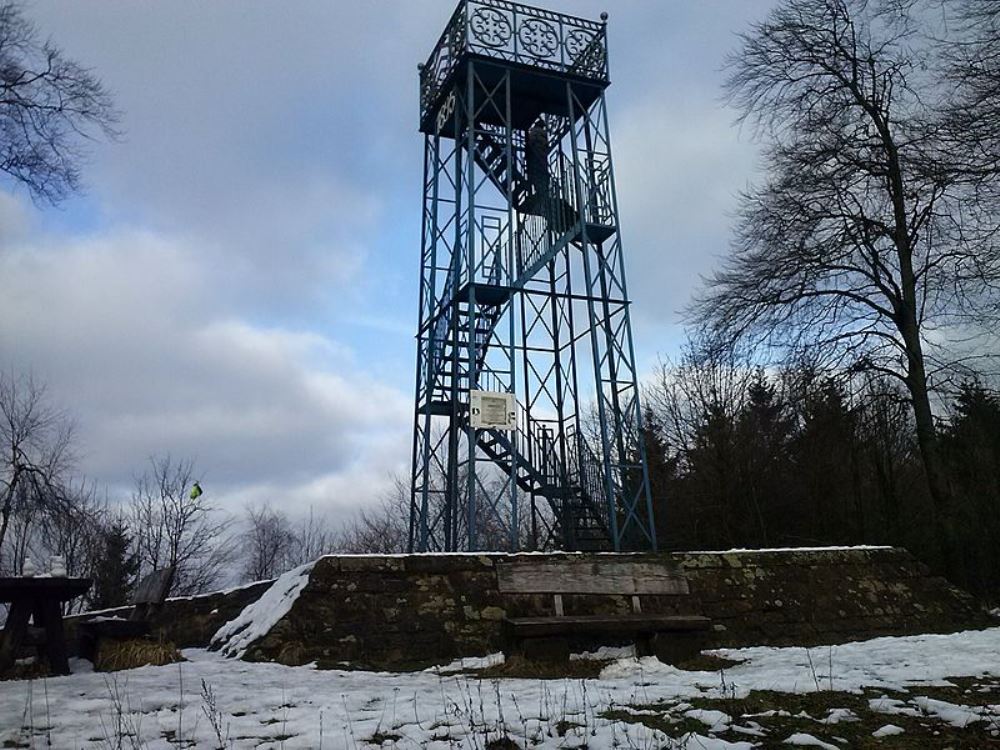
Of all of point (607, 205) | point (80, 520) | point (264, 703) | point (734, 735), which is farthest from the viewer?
point (80, 520)

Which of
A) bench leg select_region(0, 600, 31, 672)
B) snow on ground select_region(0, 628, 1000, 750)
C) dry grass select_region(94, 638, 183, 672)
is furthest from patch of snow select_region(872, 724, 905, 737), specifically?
bench leg select_region(0, 600, 31, 672)

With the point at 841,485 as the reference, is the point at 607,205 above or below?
above

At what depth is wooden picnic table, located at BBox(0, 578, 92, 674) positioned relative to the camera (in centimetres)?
632

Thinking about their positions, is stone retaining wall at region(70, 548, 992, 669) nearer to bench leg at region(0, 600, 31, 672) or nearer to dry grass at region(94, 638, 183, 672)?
dry grass at region(94, 638, 183, 672)

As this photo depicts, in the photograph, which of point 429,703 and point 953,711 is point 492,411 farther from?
point 953,711

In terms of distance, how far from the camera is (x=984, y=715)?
3.87 meters

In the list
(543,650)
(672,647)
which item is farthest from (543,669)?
(672,647)

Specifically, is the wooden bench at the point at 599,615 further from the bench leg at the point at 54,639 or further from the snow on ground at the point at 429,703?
the bench leg at the point at 54,639

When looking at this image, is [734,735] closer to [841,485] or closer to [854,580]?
[854,580]

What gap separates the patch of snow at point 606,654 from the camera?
259 inches

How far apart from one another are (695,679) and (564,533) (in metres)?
7.96

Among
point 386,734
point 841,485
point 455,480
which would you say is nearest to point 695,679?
point 386,734

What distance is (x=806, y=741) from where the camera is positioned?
11.6ft

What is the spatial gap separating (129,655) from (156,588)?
0.72m
